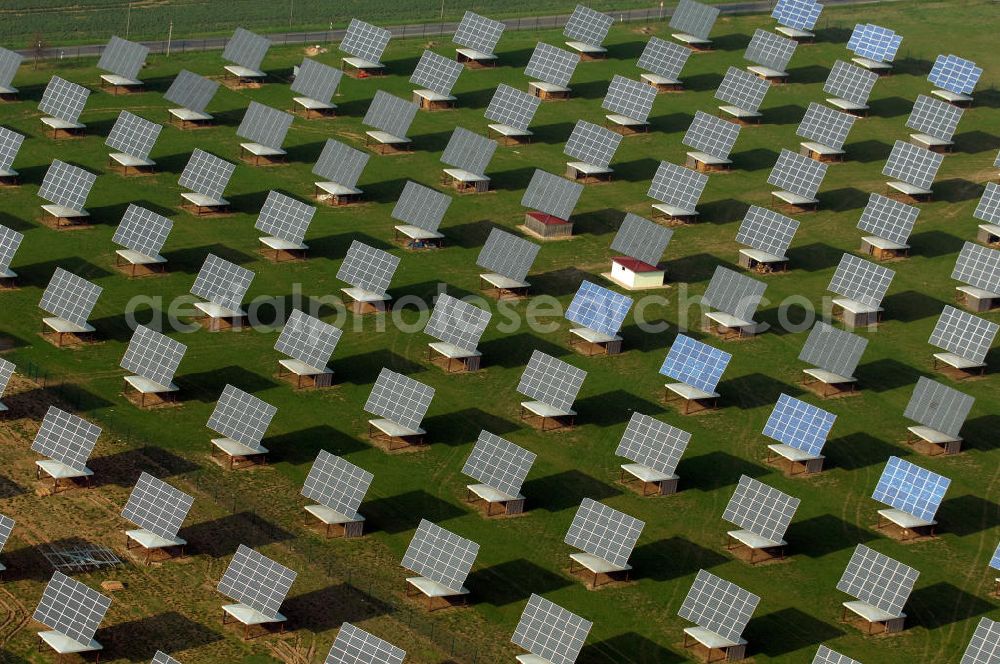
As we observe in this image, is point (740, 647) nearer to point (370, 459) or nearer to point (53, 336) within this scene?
point (370, 459)

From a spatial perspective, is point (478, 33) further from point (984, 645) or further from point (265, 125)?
point (984, 645)

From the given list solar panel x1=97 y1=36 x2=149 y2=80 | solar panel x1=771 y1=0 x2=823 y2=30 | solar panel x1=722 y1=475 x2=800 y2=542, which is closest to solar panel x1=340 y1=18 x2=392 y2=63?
solar panel x1=97 y1=36 x2=149 y2=80

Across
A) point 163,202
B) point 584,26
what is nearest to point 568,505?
point 163,202

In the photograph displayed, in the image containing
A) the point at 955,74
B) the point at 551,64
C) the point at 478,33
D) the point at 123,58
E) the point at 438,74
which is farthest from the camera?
the point at 478,33

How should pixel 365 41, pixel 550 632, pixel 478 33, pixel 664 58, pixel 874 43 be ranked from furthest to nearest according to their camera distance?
1. pixel 874 43
2. pixel 478 33
3. pixel 365 41
4. pixel 664 58
5. pixel 550 632

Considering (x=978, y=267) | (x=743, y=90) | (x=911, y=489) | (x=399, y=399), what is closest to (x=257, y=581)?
(x=399, y=399)

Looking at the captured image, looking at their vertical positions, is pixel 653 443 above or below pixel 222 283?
above
